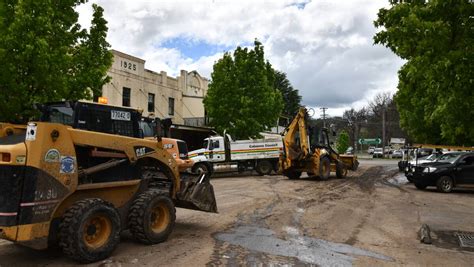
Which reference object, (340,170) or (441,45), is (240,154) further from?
(441,45)

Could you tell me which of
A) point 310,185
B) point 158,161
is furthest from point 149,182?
point 310,185

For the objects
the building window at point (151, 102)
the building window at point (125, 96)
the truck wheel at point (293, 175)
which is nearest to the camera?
the truck wheel at point (293, 175)

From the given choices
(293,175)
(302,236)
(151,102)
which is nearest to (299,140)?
(293,175)

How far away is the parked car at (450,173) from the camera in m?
18.6

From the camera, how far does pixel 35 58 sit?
41.2 ft

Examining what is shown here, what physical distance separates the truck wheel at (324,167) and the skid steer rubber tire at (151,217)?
50.4 feet

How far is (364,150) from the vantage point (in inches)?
4786

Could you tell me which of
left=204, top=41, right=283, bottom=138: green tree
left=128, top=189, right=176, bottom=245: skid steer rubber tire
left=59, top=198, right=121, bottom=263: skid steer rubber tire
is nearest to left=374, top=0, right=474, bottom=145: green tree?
left=128, top=189, right=176, bottom=245: skid steer rubber tire

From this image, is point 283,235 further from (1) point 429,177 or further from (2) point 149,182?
(1) point 429,177

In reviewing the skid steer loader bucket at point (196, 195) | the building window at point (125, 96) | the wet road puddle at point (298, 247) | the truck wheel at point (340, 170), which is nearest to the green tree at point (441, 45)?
the wet road puddle at point (298, 247)

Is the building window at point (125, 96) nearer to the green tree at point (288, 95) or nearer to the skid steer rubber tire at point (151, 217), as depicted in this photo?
the skid steer rubber tire at point (151, 217)

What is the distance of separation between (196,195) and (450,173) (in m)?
13.6

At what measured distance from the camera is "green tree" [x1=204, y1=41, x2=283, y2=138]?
31.4 meters

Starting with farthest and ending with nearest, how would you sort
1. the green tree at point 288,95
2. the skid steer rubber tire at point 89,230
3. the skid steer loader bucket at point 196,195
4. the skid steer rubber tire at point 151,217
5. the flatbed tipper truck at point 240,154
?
the green tree at point 288,95
the flatbed tipper truck at point 240,154
the skid steer loader bucket at point 196,195
the skid steer rubber tire at point 151,217
the skid steer rubber tire at point 89,230
